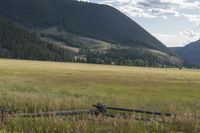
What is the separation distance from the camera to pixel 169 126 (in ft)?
76.9

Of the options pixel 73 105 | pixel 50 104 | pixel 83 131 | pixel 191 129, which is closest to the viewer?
pixel 83 131

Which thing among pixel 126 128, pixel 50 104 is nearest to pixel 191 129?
pixel 126 128

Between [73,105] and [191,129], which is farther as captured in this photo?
[73,105]

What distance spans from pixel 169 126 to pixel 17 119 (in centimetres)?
772

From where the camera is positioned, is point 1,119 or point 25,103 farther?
point 25,103

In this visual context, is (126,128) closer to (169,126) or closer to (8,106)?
(169,126)

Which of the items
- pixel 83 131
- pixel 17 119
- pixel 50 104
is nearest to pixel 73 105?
pixel 50 104

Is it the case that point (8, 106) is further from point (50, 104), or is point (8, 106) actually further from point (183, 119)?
point (183, 119)

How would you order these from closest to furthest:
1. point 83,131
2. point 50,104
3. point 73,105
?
1. point 83,131
2. point 50,104
3. point 73,105

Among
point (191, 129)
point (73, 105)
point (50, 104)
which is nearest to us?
point (191, 129)

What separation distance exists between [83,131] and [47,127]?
206 centimetres

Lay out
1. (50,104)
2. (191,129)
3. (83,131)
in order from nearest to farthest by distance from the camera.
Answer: (83,131) → (191,129) → (50,104)

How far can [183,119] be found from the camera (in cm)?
2377

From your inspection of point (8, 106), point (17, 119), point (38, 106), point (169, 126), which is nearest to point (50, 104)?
point (38, 106)
